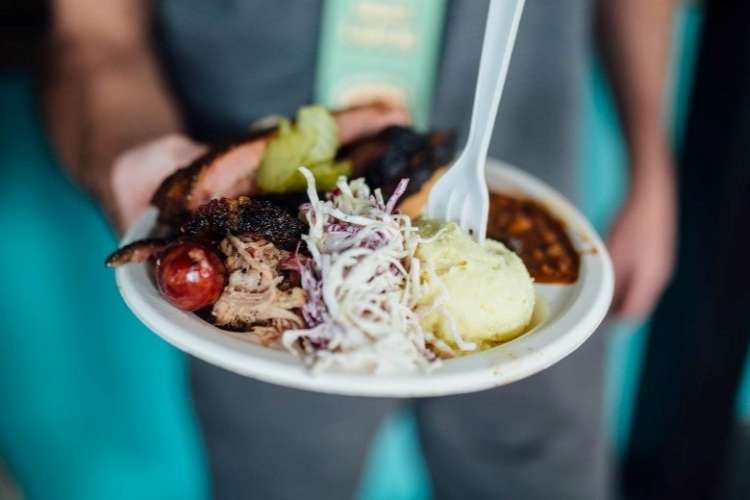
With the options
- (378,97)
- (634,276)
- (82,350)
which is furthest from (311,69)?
(82,350)

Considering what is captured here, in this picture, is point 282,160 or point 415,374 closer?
point 415,374

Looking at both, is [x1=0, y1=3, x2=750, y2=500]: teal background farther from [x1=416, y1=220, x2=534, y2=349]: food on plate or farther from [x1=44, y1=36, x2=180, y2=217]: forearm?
[x1=416, y1=220, x2=534, y2=349]: food on plate

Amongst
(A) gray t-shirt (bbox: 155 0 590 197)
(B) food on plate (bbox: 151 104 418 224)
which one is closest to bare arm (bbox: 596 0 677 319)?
(A) gray t-shirt (bbox: 155 0 590 197)

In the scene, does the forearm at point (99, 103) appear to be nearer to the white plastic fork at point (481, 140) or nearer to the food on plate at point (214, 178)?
the food on plate at point (214, 178)

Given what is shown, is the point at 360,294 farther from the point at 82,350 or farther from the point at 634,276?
the point at 82,350

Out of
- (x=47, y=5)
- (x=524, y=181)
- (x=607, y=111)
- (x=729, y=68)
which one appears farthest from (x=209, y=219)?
A: (x=729, y=68)

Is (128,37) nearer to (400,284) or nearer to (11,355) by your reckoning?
(11,355)
